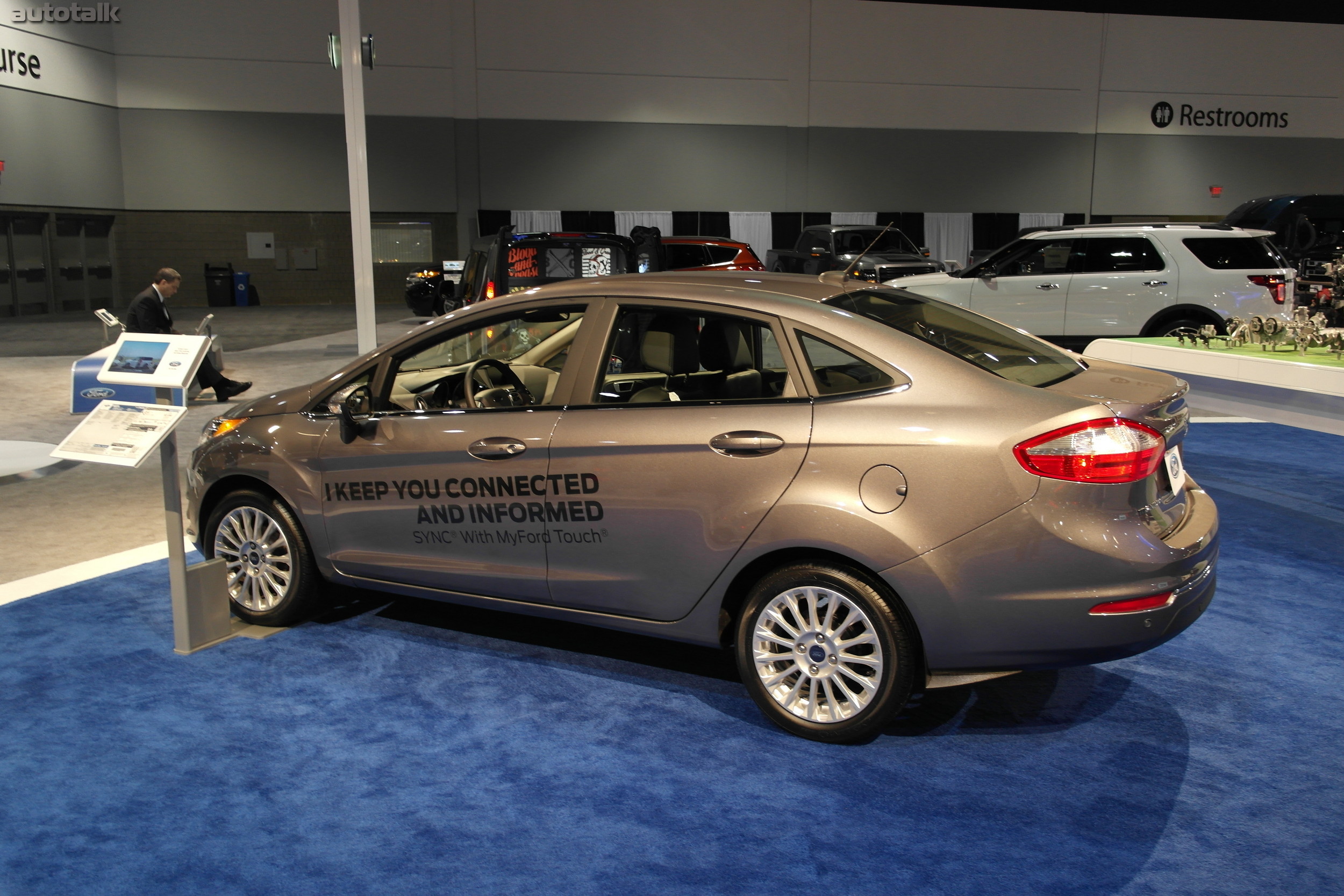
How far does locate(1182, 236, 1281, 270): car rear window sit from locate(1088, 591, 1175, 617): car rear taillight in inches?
363

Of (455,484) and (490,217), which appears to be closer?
(455,484)

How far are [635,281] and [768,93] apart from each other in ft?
79.9

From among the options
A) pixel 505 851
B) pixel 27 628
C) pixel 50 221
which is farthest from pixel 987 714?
pixel 50 221

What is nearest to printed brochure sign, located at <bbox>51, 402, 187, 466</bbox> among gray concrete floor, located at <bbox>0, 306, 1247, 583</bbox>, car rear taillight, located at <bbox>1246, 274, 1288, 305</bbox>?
gray concrete floor, located at <bbox>0, 306, 1247, 583</bbox>

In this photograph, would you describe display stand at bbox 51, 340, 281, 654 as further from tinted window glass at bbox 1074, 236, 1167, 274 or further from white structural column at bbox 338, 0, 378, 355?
tinted window glass at bbox 1074, 236, 1167, 274

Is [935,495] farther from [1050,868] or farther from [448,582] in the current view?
[448,582]

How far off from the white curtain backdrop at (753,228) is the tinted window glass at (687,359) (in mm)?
23679

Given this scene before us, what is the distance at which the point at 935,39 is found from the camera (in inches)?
1058

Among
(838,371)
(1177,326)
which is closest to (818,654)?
(838,371)

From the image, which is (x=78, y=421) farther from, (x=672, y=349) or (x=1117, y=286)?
(x=1117, y=286)

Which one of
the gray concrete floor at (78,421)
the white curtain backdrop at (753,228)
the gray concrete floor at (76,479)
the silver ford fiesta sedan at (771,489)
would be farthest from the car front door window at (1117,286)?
the white curtain backdrop at (753,228)

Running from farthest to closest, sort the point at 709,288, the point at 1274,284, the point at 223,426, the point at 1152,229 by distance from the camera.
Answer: the point at 1152,229 < the point at 1274,284 < the point at 223,426 < the point at 709,288

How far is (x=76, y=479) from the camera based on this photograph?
7.89 meters

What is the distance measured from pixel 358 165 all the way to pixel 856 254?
11.4 m
